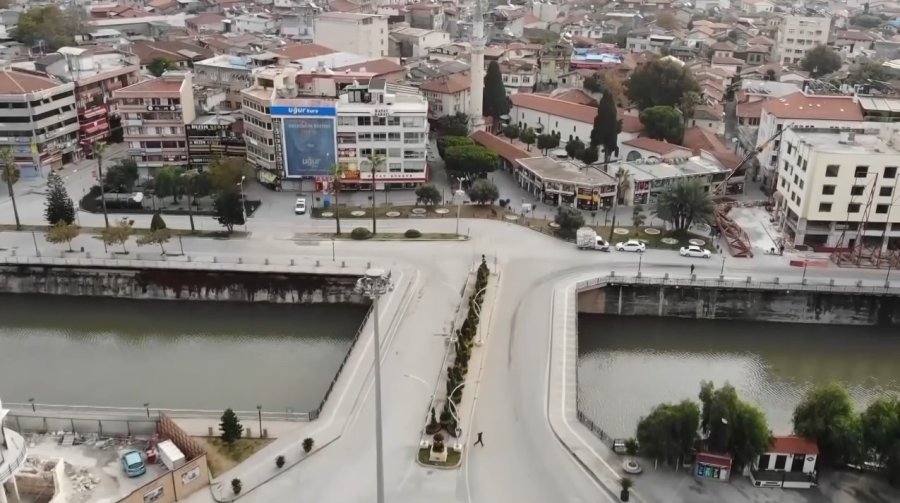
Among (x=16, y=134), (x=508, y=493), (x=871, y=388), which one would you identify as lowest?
(x=871, y=388)

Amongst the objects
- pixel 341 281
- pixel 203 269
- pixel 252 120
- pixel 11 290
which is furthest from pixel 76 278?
pixel 252 120

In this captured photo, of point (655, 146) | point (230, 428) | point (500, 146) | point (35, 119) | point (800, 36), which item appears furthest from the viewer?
point (800, 36)

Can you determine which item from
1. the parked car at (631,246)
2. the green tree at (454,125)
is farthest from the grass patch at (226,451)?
the green tree at (454,125)

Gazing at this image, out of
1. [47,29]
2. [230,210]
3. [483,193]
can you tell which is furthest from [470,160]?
[47,29]

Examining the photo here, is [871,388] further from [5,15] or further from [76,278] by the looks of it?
[5,15]

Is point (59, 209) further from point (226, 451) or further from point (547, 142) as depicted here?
point (547, 142)

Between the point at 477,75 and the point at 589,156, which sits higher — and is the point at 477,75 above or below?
above
